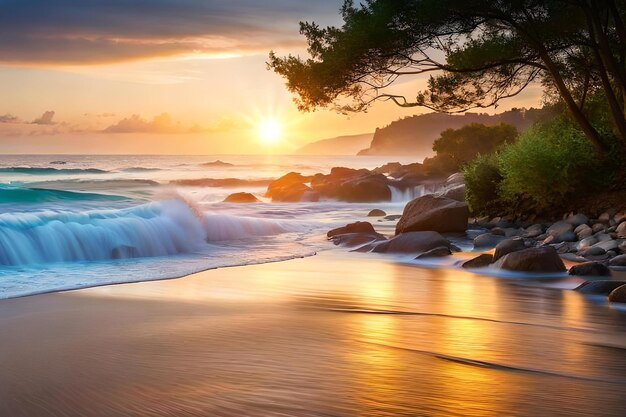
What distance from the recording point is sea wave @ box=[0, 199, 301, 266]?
14.8 metres

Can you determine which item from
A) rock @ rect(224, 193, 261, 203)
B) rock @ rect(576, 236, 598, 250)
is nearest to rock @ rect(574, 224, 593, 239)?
rock @ rect(576, 236, 598, 250)

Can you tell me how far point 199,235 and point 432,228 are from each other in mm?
5973

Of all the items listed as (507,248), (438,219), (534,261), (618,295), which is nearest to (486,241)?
(438,219)

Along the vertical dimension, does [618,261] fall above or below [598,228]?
below

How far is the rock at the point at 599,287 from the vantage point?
9.94 meters

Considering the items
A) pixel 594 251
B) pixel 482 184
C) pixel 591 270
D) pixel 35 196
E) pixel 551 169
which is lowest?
pixel 591 270

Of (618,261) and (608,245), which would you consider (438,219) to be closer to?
(608,245)

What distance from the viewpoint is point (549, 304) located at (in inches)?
366

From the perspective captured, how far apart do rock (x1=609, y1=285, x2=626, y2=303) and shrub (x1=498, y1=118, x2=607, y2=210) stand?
870cm

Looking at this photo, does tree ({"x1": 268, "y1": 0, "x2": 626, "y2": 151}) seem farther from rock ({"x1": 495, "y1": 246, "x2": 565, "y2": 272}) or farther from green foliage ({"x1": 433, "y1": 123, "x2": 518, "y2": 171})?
green foliage ({"x1": 433, "y1": 123, "x2": 518, "y2": 171})

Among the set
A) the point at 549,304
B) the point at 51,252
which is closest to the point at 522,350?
the point at 549,304

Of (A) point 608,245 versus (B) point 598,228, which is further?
(B) point 598,228

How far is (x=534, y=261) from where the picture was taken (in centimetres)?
1227

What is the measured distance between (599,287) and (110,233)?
1075cm
